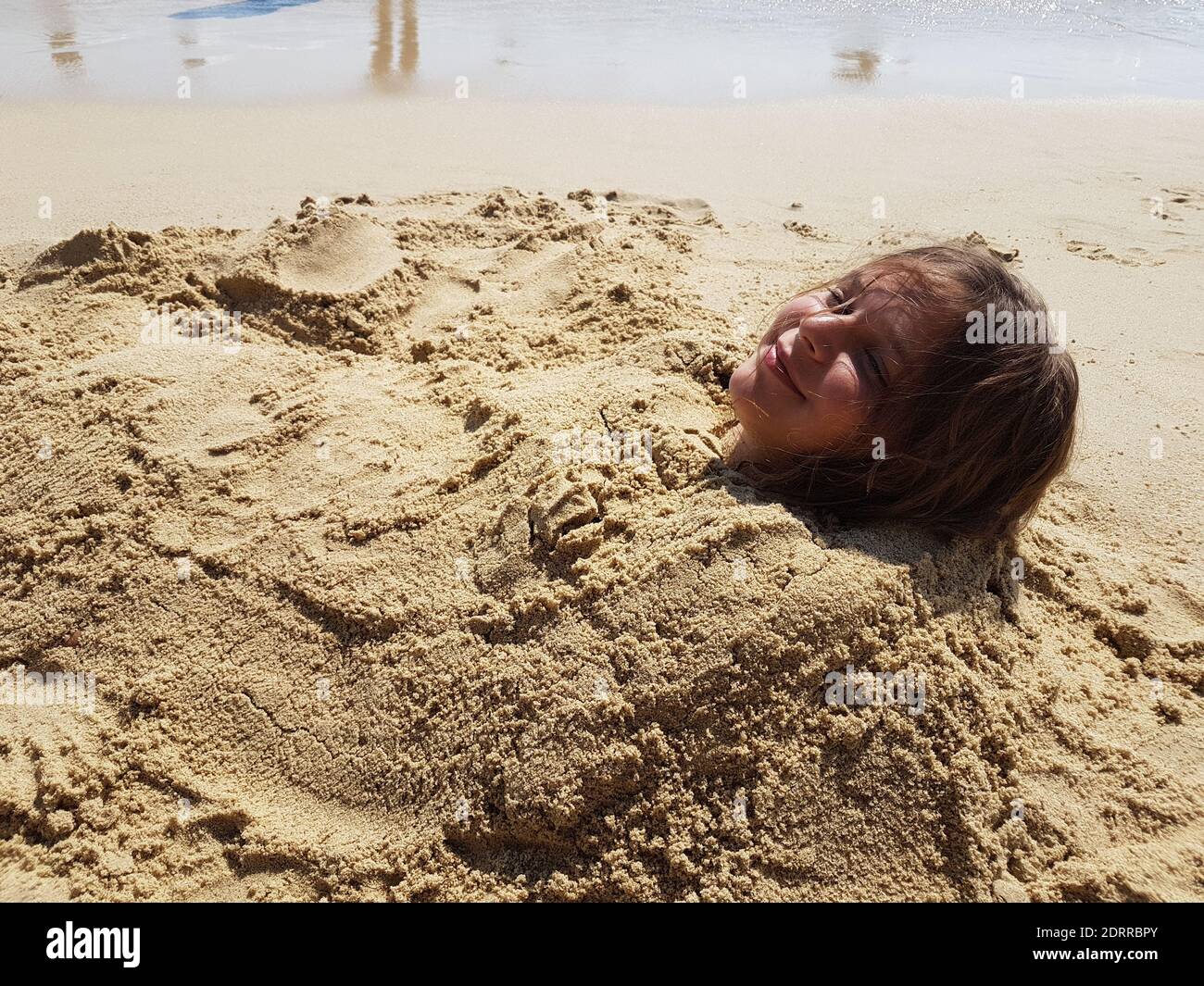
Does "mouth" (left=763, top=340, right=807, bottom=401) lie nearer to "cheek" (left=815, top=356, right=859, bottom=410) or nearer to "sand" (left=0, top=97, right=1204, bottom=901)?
"cheek" (left=815, top=356, right=859, bottom=410)

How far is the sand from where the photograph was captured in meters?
1.67

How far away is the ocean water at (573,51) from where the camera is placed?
598 cm

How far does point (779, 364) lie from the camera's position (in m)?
2.12

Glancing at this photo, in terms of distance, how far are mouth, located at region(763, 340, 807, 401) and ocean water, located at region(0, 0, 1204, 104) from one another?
4437 mm

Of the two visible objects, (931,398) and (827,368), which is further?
(827,368)

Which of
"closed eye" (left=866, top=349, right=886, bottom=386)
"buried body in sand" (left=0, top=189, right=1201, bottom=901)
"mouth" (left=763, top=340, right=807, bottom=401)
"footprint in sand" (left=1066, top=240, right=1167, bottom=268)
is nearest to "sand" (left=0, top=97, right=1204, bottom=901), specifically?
"buried body in sand" (left=0, top=189, right=1201, bottom=901)

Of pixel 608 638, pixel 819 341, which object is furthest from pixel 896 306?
pixel 608 638

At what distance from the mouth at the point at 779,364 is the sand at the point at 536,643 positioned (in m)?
0.26

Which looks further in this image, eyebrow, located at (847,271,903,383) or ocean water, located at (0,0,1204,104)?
ocean water, located at (0,0,1204,104)

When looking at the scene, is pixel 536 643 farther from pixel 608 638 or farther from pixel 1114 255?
pixel 1114 255

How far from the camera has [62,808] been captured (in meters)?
1.76

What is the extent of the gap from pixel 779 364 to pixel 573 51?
20.1ft
